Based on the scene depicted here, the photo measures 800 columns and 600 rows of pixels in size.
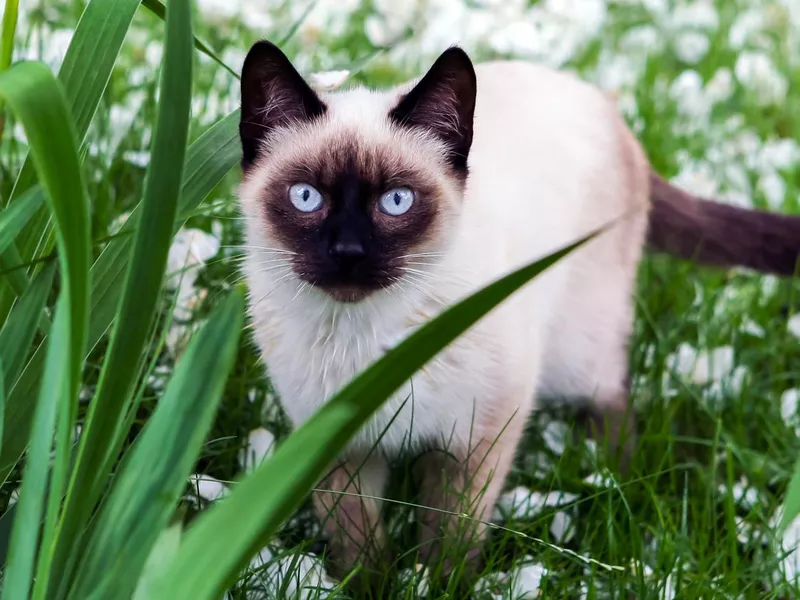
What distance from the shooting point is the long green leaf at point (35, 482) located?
869 mm

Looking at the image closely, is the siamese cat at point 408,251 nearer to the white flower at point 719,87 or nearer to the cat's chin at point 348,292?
the cat's chin at point 348,292

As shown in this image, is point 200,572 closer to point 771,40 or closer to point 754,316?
point 754,316

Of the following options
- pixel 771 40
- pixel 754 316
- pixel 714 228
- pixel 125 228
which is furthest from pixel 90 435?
pixel 771 40

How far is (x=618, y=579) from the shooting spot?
1.39 metres

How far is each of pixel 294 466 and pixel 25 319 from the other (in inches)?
18.1

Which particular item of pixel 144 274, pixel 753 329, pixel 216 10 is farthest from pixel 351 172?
pixel 216 10

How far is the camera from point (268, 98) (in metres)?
1.40

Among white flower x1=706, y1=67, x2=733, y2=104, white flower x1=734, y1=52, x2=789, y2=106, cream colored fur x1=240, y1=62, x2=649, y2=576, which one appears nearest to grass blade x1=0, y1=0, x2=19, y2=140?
cream colored fur x1=240, y1=62, x2=649, y2=576

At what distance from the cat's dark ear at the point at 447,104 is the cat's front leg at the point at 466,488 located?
1.44 feet

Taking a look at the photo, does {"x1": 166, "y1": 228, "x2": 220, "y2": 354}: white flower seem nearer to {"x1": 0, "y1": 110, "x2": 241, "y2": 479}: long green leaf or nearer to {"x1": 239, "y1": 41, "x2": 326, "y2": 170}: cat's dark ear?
{"x1": 239, "y1": 41, "x2": 326, "y2": 170}: cat's dark ear

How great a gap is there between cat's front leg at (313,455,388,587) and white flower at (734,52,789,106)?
2.24 meters

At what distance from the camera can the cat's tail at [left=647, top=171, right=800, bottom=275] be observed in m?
2.11

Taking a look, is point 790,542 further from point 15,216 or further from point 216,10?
point 216,10

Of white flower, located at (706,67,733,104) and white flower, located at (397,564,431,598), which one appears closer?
white flower, located at (397,564,431,598)
